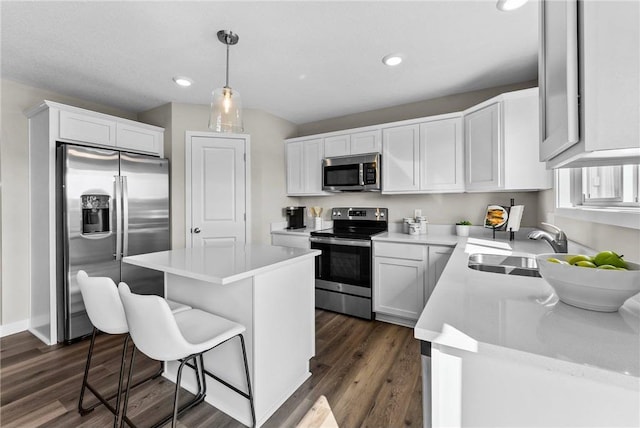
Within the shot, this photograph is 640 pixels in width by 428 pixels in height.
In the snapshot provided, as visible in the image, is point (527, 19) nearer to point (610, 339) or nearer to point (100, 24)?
point (610, 339)

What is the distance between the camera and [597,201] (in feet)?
4.83

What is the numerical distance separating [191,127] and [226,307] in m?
2.50

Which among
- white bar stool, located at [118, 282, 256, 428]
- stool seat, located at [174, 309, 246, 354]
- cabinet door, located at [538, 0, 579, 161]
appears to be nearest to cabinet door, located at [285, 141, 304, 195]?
stool seat, located at [174, 309, 246, 354]

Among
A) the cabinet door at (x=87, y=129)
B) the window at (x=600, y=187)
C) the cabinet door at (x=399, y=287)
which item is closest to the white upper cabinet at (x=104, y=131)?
the cabinet door at (x=87, y=129)

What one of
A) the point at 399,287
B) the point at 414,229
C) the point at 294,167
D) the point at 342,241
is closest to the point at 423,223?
the point at 414,229

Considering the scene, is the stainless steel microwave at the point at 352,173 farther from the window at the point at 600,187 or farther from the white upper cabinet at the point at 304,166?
the window at the point at 600,187

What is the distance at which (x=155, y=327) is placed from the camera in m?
1.18

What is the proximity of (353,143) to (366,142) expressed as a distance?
0.17 meters

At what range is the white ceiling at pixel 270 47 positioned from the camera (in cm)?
175

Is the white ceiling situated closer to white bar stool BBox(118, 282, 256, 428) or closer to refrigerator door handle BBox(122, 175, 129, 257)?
refrigerator door handle BBox(122, 175, 129, 257)

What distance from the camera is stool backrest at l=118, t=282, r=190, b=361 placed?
45.7 inches

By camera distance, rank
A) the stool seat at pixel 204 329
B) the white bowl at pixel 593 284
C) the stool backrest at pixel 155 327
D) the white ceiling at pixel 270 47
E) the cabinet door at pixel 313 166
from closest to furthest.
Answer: the white bowl at pixel 593 284
the stool backrest at pixel 155 327
the stool seat at pixel 204 329
the white ceiling at pixel 270 47
the cabinet door at pixel 313 166

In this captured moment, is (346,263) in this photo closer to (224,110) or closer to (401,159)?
(401,159)

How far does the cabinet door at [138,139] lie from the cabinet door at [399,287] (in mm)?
2822
